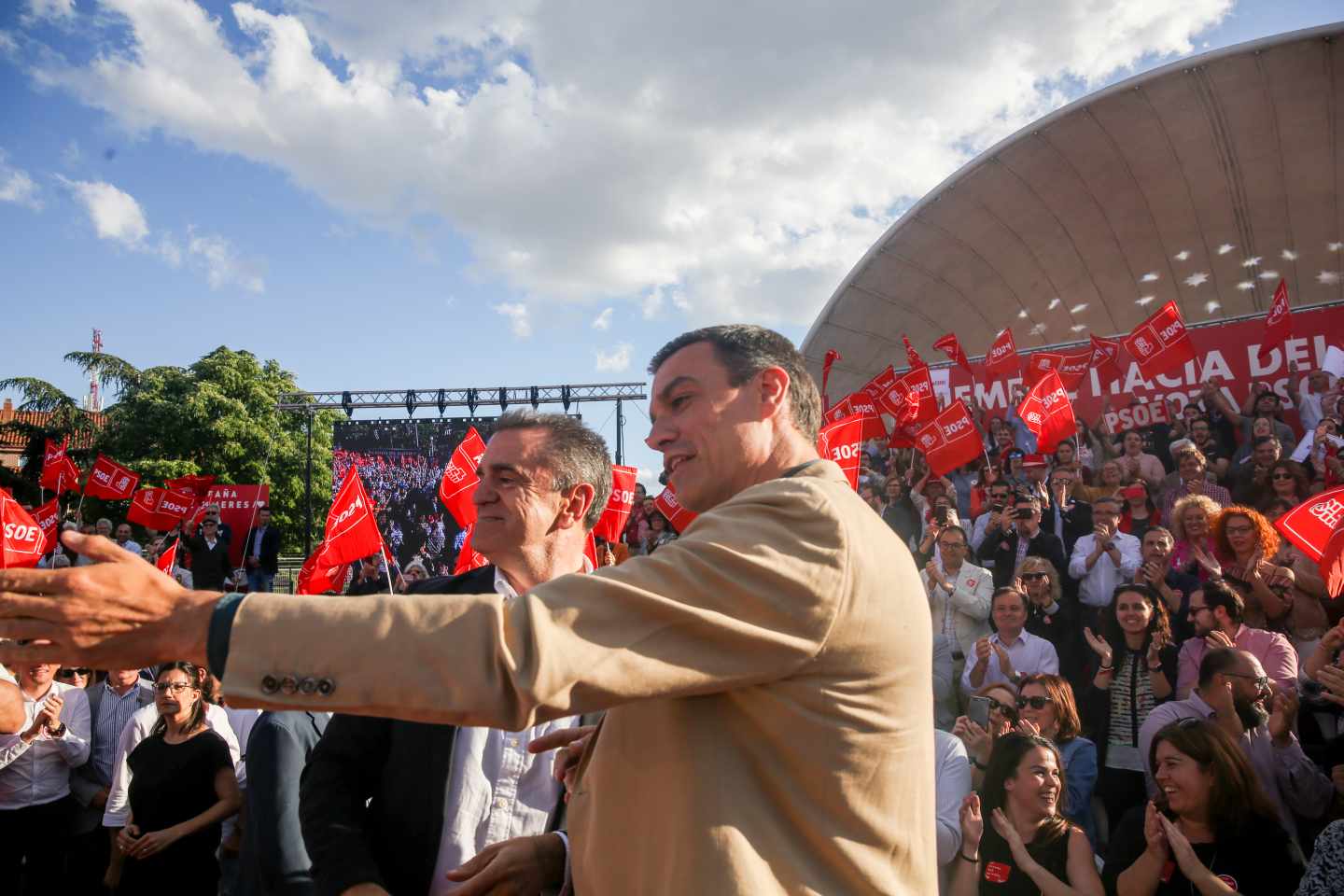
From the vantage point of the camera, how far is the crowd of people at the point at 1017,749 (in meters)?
2.39

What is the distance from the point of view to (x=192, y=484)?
1645 cm

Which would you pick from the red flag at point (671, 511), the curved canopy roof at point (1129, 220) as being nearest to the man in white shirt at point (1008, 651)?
the red flag at point (671, 511)

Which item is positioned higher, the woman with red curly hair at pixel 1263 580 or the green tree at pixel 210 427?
the green tree at pixel 210 427

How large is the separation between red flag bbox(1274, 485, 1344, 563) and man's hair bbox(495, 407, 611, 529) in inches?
180

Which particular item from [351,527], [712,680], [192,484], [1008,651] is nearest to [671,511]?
[351,527]

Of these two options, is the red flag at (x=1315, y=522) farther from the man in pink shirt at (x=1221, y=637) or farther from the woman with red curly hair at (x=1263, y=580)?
the man in pink shirt at (x=1221, y=637)

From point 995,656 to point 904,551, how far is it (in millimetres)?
4943

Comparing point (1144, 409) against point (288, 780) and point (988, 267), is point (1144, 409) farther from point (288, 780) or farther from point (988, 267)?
point (988, 267)

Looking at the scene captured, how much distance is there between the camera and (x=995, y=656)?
596cm

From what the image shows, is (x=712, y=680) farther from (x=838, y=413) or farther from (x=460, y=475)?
(x=838, y=413)

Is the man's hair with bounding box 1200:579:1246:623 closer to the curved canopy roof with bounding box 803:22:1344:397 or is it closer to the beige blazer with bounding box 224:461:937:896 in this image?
the beige blazer with bounding box 224:461:937:896

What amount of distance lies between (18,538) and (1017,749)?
7.83 metres

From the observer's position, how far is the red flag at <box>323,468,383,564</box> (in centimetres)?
828

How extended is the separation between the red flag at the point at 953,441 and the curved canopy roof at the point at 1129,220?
11797 millimetres
